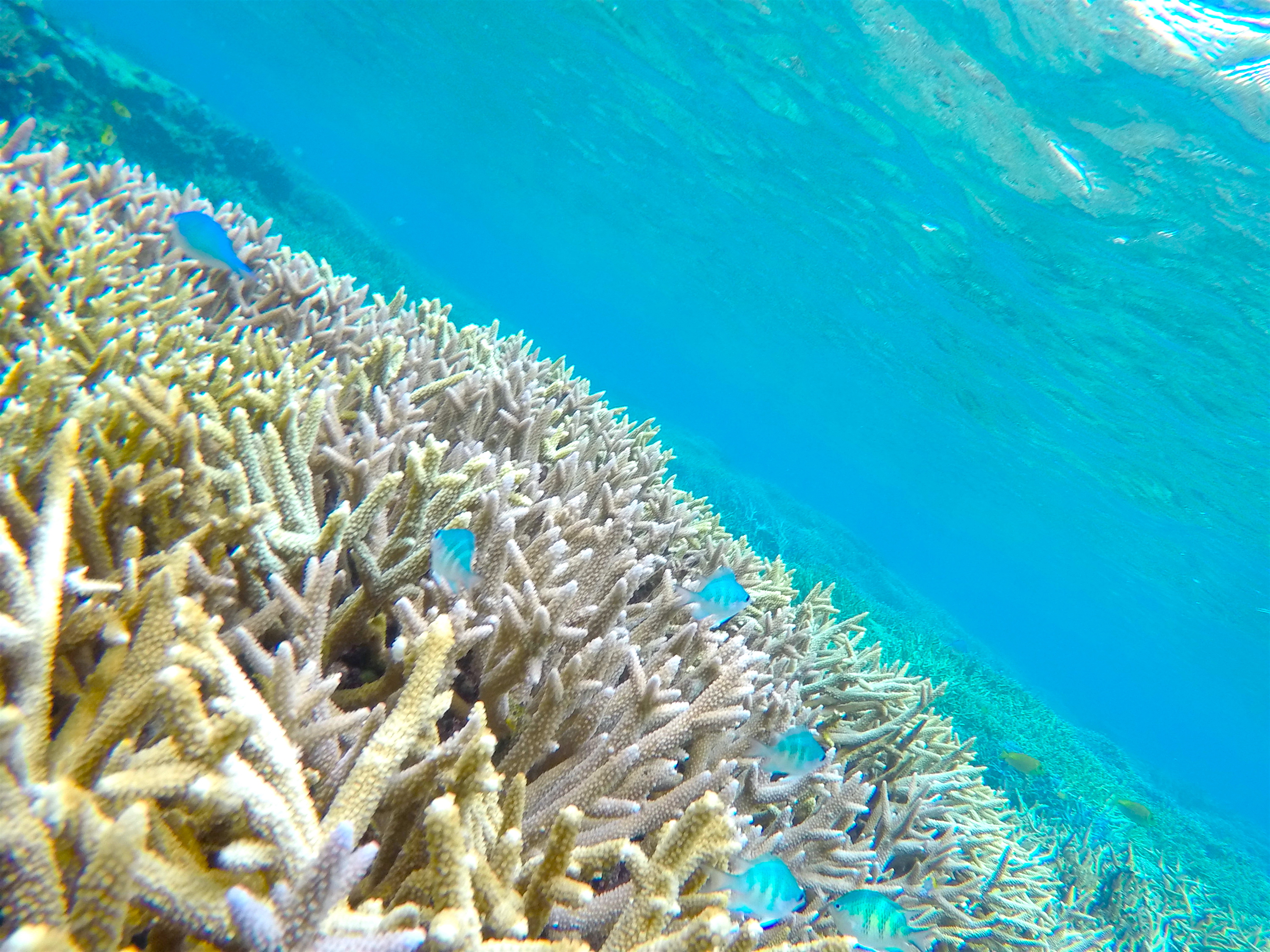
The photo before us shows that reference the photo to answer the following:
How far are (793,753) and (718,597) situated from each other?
2.55 ft

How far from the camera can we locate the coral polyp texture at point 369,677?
1222 millimetres

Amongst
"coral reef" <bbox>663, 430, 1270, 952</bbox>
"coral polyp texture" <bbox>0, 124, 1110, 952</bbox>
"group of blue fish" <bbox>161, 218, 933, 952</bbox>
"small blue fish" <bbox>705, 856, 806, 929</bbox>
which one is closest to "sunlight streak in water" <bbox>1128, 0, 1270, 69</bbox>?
"coral reef" <bbox>663, 430, 1270, 952</bbox>

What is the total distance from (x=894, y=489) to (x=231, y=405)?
309ft

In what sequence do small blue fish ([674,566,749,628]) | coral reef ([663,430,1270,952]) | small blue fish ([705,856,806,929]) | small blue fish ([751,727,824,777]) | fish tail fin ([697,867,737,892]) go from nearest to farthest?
fish tail fin ([697,867,737,892]) → small blue fish ([705,856,806,929]) → small blue fish ([751,727,824,777]) → small blue fish ([674,566,749,628]) → coral reef ([663,430,1270,952])

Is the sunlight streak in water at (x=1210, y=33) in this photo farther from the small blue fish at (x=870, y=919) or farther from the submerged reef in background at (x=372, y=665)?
the small blue fish at (x=870, y=919)

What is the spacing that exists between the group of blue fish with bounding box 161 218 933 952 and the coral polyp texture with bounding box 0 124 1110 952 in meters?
0.09

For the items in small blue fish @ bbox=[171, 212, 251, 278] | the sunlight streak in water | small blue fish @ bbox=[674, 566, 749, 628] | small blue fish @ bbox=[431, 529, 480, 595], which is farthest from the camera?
the sunlight streak in water

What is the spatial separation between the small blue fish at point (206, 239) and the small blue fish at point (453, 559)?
323cm

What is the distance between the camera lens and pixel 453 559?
234 centimetres

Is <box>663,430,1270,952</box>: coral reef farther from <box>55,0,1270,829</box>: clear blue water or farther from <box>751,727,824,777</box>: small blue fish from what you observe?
<box>55,0,1270,829</box>: clear blue water

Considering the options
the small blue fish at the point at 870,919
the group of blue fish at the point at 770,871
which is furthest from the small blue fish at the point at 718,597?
the small blue fish at the point at 870,919

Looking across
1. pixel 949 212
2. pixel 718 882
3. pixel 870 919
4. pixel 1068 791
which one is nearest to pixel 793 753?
pixel 870 919

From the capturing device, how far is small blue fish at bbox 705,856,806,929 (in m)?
2.16

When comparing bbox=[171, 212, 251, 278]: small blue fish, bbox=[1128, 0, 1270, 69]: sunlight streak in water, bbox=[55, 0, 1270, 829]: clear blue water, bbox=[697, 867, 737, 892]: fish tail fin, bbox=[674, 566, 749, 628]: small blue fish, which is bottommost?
bbox=[697, 867, 737, 892]: fish tail fin
